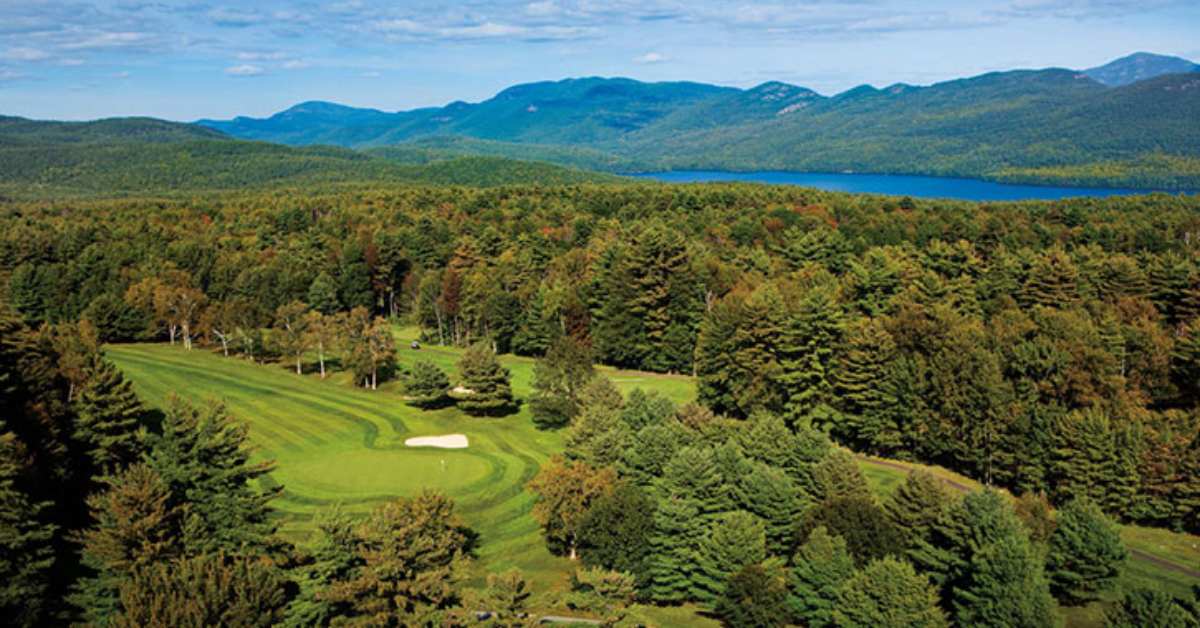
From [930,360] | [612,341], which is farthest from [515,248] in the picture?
[930,360]

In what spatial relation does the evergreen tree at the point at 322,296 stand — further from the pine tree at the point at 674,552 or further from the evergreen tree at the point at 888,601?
the evergreen tree at the point at 888,601

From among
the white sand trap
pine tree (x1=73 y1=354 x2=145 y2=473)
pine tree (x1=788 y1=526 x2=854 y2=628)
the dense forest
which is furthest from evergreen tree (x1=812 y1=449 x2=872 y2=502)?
pine tree (x1=73 y1=354 x2=145 y2=473)

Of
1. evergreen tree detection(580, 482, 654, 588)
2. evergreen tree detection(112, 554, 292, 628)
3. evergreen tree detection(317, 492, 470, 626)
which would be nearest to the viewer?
evergreen tree detection(112, 554, 292, 628)

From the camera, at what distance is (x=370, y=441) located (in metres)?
56.7

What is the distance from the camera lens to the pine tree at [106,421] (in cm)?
4125

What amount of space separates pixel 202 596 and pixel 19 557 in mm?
9183

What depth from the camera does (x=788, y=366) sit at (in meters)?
60.9

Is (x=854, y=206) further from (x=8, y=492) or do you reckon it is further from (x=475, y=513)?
(x=8, y=492)

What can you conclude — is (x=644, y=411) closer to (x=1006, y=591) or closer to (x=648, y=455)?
(x=648, y=455)

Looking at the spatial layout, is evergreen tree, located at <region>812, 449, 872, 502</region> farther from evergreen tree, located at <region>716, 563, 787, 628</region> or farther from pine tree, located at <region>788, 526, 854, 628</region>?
evergreen tree, located at <region>716, 563, 787, 628</region>

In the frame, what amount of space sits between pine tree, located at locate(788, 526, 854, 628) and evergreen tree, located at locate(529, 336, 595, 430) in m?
28.7

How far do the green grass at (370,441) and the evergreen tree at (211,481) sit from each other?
4.72 metres

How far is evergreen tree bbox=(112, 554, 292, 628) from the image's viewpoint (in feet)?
79.0

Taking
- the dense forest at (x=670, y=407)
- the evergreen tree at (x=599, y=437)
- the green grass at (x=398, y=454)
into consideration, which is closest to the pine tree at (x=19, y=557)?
the dense forest at (x=670, y=407)
